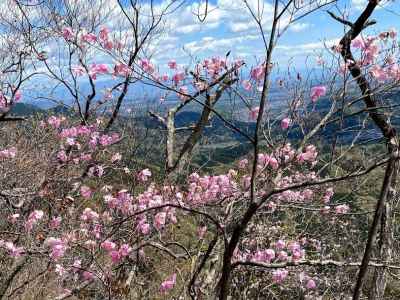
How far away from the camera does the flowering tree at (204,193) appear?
3184 mm

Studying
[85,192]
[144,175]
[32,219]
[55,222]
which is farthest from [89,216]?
[85,192]

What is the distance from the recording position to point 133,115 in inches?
379

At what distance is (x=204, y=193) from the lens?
6305 mm

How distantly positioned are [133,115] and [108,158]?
4.54 ft

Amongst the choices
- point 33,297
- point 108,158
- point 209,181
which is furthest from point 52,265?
point 108,158

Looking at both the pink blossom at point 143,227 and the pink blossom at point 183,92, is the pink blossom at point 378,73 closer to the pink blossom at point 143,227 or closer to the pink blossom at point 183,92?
the pink blossom at point 183,92

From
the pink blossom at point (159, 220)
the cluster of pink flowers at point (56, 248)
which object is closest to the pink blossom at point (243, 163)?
the pink blossom at point (159, 220)

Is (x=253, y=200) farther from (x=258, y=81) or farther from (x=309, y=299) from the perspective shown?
(x=309, y=299)

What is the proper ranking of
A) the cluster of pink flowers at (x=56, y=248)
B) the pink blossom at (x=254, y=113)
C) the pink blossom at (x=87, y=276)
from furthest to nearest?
the pink blossom at (x=87, y=276), the cluster of pink flowers at (x=56, y=248), the pink blossom at (x=254, y=113)

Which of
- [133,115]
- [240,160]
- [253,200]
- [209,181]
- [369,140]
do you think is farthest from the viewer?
[133,115]

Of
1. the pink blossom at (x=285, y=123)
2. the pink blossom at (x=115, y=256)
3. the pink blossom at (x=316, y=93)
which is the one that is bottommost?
the pink blossom at (x=115, y=256)

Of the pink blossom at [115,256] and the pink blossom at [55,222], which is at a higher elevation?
the pink blossom at [55,222]

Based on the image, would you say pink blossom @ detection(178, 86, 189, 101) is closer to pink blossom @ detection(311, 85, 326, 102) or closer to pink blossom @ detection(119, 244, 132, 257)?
pink blossom @ detection(311, 85, 326, 102)

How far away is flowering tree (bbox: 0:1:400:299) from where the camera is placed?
10.4 feet
